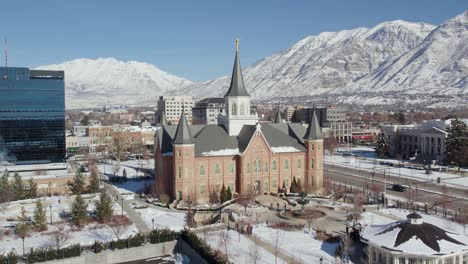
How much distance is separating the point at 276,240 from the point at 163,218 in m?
13.8

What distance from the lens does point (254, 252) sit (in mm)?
Result: 31531

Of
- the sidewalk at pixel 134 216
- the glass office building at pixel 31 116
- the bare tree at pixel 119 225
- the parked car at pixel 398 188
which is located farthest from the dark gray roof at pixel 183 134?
the glass office building at pixel 31 116

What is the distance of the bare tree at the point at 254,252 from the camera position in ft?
100

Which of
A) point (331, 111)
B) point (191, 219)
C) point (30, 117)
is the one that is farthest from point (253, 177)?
point (331, 111)

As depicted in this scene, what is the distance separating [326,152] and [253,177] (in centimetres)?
4869

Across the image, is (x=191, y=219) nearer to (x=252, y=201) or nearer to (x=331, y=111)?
(x=252, y=201)

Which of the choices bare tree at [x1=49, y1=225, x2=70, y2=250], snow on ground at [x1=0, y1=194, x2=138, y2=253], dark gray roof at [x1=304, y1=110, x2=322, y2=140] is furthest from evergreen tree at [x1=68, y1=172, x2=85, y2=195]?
dark gray roof at [x1=304, y1=110, x2=322, y2=140]

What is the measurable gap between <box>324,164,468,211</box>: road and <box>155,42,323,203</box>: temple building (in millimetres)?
9703

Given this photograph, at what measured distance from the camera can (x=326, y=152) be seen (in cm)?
9706

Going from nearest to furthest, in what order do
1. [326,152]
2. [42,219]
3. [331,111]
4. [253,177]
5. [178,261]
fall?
[178,261], [42,219], [253,177], [326,152], [331,111]

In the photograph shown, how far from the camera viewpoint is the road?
50.4m

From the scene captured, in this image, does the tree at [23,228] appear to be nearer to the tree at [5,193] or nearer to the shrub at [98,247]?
the shrub at [98,247]

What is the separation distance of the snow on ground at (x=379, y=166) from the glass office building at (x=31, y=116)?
44.7 m

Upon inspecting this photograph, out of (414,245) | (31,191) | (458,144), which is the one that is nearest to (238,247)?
(414,245)
